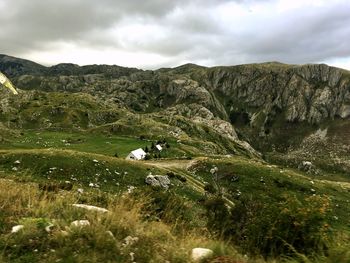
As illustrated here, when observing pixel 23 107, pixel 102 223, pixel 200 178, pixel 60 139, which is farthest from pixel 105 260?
pixel 23 107

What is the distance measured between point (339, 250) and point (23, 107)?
162 m

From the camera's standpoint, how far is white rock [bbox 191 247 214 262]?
8.71 meters

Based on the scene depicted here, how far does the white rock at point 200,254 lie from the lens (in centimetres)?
871

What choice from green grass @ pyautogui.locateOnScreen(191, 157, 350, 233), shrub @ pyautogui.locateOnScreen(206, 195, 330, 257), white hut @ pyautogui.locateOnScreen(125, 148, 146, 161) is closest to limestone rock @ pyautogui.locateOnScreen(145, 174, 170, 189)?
green grass @ pyautogui.locateOnScreen(191, 157, 350, 233)

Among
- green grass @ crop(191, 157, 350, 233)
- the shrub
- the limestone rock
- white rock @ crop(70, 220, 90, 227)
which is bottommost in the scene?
green grass @ crop(191, 157, 350, 233)

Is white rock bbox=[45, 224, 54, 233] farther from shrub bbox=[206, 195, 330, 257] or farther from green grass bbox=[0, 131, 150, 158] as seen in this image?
green grass bbox=[0, 131, 150, 158]

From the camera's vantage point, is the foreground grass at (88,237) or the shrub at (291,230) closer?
the foreground grass at (88,237)

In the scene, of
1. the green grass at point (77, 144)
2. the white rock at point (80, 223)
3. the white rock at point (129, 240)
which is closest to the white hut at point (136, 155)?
the green grass at point (77, 144)

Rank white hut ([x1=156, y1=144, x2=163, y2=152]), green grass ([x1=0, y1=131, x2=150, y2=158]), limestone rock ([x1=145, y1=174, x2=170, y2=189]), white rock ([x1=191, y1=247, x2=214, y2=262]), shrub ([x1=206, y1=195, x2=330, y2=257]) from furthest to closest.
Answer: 1. white hut ([x1=156, y1=144, x2=163, y2=152])
2. green grass ([x1=0, y1=131, x2=150, y2=158])
3. limestone rock ([x1=145, y1=174, x2=170, y2=189])
4. shrub ([x1=206, y1=195, x2=330, y2=257])
5. white rock ([x1=191, y1=247, x2=214, y2=262])

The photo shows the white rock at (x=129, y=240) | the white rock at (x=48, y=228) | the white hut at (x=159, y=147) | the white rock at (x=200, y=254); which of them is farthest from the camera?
the white hut at (x=159, y=147)

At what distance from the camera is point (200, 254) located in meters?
8.92

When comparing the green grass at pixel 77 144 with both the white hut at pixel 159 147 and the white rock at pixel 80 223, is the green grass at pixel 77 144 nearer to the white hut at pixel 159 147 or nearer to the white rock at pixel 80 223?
the white hut at pixel 159 147

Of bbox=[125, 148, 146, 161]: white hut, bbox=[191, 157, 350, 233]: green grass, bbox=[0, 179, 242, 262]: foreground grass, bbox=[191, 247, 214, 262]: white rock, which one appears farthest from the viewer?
Answer: bbox=[125, 148, 146, 161]: white hut

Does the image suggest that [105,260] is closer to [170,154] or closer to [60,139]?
[170,154]
